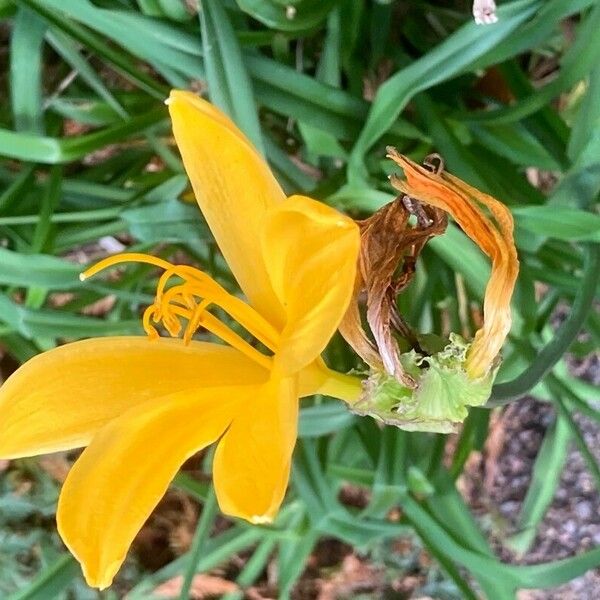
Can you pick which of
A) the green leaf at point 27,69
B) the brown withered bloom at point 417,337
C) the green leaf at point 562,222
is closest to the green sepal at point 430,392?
the brown withered bloom at point 417,337

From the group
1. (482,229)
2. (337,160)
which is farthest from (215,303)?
(337,160)

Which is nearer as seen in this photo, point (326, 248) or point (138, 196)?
point (326, 248)

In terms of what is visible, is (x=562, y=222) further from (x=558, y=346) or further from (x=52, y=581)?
(x=52, y=581)

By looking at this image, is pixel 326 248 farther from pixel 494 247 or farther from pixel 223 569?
pixel 223 569

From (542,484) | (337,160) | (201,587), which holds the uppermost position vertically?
(337,160)

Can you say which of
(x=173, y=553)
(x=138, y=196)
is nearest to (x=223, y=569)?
(x=173, y=553)

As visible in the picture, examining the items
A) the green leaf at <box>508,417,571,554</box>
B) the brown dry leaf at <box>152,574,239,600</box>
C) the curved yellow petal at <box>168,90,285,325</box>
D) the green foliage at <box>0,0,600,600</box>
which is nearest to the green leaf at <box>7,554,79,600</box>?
the green foliage at <box>0,0,600,600</box>

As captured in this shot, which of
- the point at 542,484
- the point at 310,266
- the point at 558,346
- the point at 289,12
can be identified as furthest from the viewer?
the point at 542,484
